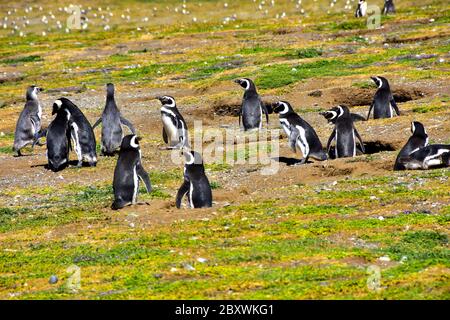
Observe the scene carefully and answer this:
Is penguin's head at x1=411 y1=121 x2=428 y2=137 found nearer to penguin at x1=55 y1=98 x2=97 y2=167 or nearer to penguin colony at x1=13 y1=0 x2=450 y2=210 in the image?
penguin colony at x1=13 y1=0 x2=450 y2=210

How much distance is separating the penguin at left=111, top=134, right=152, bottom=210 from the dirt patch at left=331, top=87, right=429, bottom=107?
29.3 feet

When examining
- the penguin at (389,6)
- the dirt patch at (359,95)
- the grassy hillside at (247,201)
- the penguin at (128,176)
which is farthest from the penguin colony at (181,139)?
the penguin at (389,6)

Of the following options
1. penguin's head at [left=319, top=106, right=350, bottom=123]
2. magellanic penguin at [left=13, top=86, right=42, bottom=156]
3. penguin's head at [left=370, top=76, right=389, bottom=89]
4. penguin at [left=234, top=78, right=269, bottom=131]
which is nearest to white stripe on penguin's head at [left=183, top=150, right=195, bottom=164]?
penguin's head at [left=319, top=106, right=350, bottom=123]

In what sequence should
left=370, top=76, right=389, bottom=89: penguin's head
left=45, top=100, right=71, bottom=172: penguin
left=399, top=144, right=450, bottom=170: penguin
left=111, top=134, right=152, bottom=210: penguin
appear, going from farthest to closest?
1. left=370, top=76, right=389, bottom=89: penguin's head
2. left=45, top=100, right=71, bottom=172: penguin
3. left=399, top=144, right=450, bottom=170: penguin
4. left=111, top=134, right=152, bottom=210: penguin

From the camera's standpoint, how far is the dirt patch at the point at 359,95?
69.9 feet

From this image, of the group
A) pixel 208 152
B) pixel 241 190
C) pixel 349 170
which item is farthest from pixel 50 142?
pixel 349 170

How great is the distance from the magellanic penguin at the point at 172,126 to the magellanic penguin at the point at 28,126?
8.48 ft

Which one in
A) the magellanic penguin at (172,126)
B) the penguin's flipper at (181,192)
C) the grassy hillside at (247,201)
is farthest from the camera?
the magellanic penguin at (172,126)

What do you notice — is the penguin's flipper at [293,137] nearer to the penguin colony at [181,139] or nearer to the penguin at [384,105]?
the penguin colony at [181,139]

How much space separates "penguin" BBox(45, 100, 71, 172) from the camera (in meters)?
16.2

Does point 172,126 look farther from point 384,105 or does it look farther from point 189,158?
point 189,158

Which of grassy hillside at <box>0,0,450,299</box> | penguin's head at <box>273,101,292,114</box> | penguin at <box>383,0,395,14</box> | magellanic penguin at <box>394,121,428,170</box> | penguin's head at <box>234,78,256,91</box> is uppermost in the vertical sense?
penguin at <box>383,0,395,14</box>

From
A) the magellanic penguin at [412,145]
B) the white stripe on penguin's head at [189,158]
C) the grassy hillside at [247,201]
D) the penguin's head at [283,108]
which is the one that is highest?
the penguin's head at [283,108]

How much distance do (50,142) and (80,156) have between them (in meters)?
0.61
